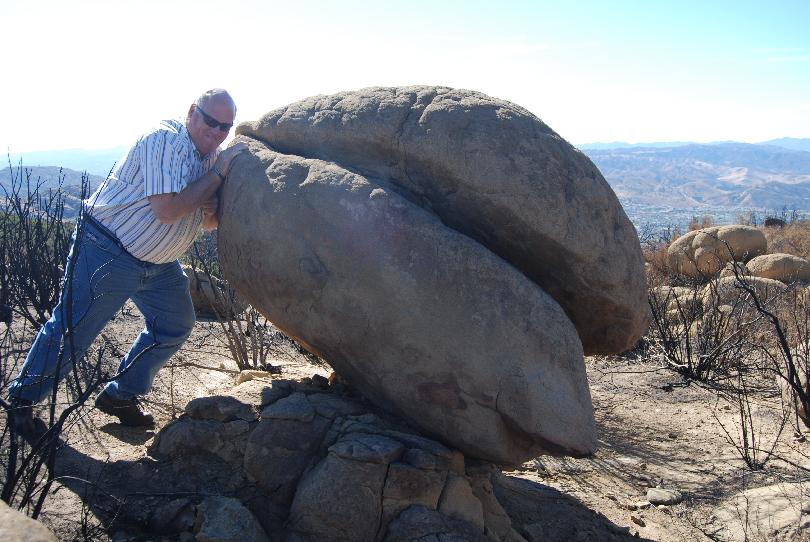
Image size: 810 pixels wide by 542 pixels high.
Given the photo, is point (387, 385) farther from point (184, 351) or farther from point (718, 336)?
point (718, 336)

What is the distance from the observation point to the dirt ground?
10.4 feet

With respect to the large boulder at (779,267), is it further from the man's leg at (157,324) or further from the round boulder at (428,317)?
the man's leg at (157,324)

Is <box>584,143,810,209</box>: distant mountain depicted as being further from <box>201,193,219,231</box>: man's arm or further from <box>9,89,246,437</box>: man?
<box>9,89,246,437</box>: man

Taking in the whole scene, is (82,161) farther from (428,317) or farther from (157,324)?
(428,317)

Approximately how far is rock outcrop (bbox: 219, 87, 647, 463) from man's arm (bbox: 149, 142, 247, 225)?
11cm

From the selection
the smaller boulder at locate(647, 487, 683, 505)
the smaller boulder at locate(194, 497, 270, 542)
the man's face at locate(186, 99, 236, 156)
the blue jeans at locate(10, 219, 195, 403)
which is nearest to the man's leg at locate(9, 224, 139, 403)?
the blue jeans at locate(10, 219, 195, 403)

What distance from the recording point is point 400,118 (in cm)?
319

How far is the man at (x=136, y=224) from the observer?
10.2 ft

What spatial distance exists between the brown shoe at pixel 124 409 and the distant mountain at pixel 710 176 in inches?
1687

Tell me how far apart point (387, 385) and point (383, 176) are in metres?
0.99

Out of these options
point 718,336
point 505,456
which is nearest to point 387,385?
point 505,456

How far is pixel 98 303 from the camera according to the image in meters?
3.16

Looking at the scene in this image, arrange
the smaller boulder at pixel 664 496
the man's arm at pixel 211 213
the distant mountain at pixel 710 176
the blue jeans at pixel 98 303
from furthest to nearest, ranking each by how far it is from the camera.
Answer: the distant mountain at pixel 710 176 < the smaller boulder at pixel 664 496 < the man's arm at pixel 211 213 < the blue jeans at pixel 98 303

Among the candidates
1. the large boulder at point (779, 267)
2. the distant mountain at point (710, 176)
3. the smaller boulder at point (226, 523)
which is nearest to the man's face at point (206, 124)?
the smaller boulder at point (226, 523)
